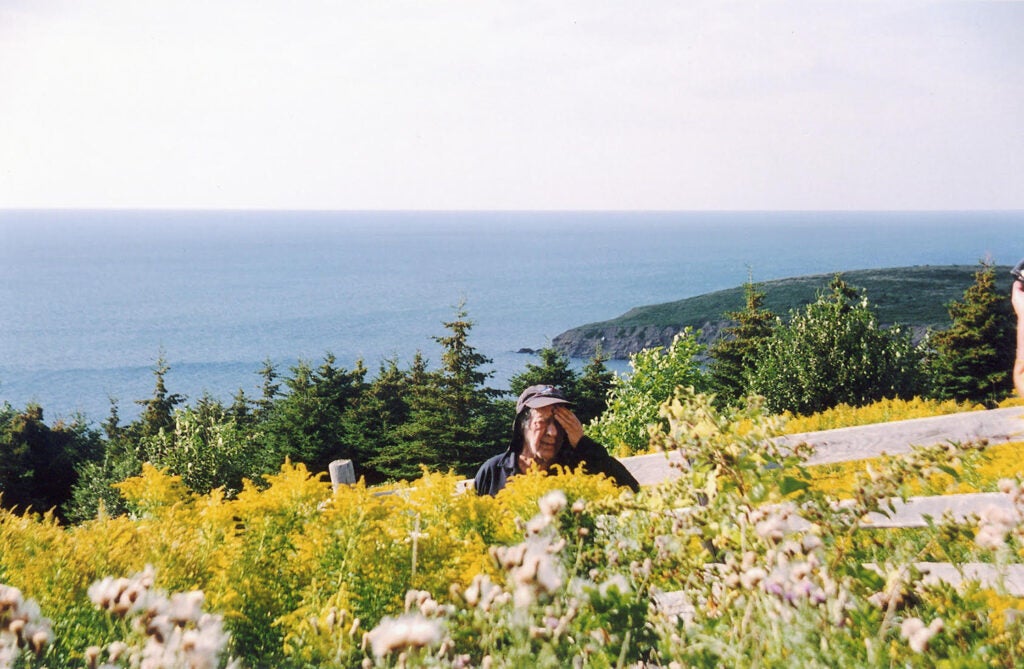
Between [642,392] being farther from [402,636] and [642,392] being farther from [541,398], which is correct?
[402,636]

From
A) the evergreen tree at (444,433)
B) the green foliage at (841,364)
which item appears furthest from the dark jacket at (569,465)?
the evergreen tree at (444,433)

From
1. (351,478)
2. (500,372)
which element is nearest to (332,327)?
(500,372)

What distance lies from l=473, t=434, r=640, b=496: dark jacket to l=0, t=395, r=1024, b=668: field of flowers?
1.90 m

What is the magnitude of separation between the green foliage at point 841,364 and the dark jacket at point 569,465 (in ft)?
43.6

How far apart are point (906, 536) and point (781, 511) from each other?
2338 mm

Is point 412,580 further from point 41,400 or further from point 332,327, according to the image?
point 332,327

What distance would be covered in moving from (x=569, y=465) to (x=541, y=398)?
1.76ft

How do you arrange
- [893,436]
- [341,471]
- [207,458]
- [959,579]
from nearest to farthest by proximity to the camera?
[959,579]
[341,471]
[893,436]
[207,458]

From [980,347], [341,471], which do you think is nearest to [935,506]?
[341,471]

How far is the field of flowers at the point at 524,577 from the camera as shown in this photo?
6.07 feet

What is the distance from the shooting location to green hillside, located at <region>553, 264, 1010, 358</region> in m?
97.1

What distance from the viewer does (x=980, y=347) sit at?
32.2 metres

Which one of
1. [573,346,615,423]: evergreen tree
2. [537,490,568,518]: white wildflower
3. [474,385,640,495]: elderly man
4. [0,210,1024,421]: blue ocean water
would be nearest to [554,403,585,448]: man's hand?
Result: [474,385,640,495]: elderly man

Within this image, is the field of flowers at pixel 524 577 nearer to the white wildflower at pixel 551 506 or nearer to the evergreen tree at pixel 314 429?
the white wildflower at pixel 551 506
